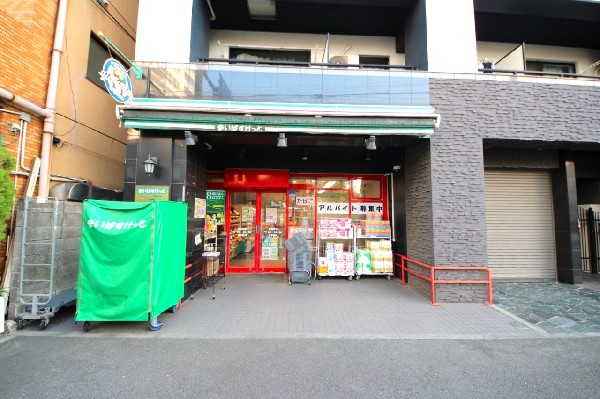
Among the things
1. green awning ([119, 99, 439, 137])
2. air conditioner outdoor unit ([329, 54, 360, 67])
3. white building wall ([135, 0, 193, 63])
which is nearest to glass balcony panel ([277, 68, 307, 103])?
green awning ([119, 99, 439, 137])

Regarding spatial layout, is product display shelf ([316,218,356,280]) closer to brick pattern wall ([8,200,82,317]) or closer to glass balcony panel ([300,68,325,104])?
glass balcony panel ([300,68,325,104])

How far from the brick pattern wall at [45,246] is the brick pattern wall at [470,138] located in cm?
748

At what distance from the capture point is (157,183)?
5.76m

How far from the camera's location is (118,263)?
4.30 m

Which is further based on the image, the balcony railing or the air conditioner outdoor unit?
the air conditioner outdoor unit

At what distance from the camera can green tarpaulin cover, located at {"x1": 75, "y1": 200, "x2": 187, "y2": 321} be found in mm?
4242

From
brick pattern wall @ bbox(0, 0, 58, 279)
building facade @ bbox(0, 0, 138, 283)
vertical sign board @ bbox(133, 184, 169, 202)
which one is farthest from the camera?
vertical sign board @ bbox(133, 184, 169, 202)

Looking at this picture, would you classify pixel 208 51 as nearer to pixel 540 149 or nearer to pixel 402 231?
pixel 402 231

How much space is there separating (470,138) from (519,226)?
4.01 m

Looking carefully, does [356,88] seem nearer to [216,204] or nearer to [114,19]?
[216,204]

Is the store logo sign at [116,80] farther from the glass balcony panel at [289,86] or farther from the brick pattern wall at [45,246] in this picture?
the glass balcony panel at [289,86]

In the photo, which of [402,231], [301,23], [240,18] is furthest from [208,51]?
[402,231]

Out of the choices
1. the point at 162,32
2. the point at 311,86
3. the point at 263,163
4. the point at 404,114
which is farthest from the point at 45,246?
the point at 404,114

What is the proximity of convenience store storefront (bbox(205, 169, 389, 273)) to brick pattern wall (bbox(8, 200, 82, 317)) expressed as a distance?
3.91m
